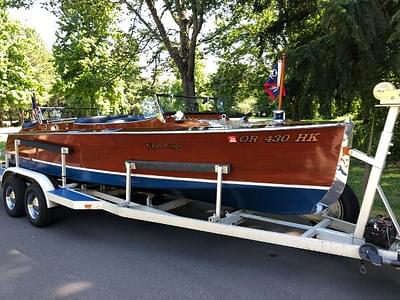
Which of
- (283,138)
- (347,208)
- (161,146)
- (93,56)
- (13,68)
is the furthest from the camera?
(13,68)

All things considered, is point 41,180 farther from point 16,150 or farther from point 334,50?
point 334,50

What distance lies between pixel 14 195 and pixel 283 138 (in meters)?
4.51

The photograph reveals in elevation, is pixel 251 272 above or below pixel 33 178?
below

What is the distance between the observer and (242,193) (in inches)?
174

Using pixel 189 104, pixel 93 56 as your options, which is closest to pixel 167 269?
pixel 189 104

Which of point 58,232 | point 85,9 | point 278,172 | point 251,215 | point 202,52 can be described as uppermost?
point 85,9

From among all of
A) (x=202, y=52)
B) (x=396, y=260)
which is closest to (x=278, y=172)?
(x=396, y=260)

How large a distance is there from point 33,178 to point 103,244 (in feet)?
5.37

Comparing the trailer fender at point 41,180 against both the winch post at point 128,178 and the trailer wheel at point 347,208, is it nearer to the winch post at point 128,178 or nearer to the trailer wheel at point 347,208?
the winch post at point 128,178

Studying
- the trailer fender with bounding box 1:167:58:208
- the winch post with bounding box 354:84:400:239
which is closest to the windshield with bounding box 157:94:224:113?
the trailer fender with bounding box 1:167:58:208

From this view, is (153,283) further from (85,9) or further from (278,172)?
(85,9)

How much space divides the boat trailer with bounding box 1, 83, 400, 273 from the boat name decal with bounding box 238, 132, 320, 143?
33 cm

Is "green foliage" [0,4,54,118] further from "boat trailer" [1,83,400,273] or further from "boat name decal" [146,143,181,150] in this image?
"boat name decal" [146,143,181,150]

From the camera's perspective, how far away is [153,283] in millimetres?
3920
